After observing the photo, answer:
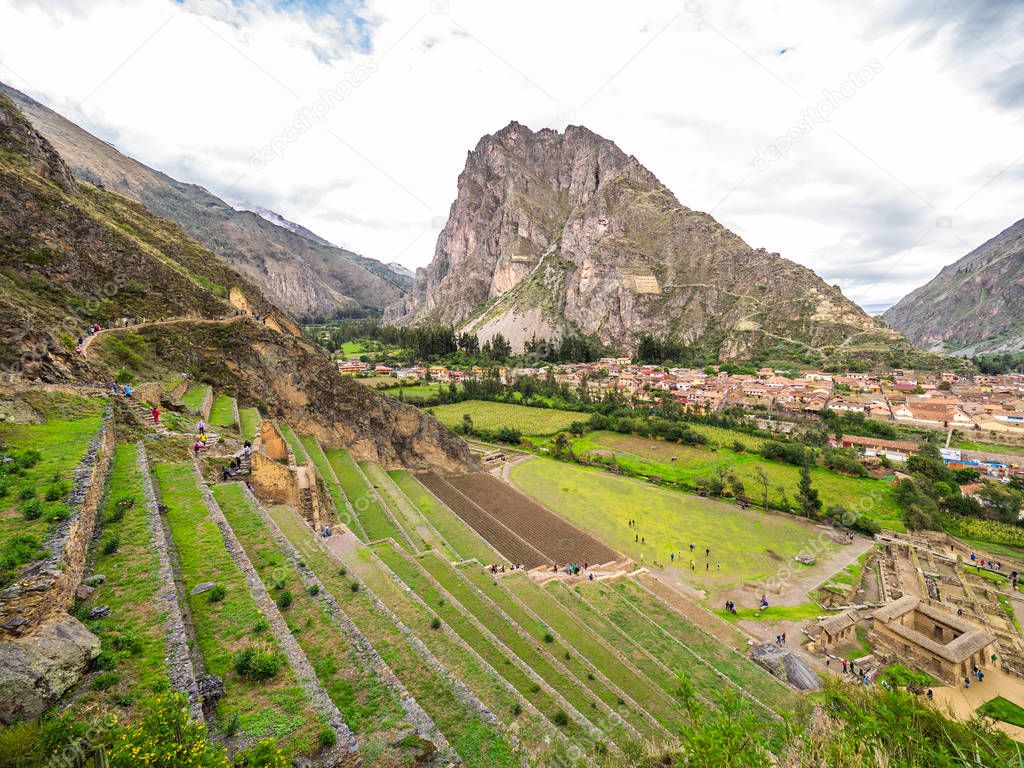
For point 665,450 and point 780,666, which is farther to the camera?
point 665,450

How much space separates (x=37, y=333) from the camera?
15.8 metres

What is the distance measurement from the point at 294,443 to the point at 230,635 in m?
19.3

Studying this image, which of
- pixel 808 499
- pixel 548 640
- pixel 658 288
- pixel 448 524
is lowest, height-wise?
pixel 448 524

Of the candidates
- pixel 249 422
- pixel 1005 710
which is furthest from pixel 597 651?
pixel 249 422

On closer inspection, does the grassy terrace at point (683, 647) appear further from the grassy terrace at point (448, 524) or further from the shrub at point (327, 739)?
the shrub at point (327, 739)

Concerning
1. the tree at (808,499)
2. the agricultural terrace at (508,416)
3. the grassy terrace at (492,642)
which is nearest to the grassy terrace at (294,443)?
the grassy terrace at (492,642)

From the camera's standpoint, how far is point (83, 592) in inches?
313

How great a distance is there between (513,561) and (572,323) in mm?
138463

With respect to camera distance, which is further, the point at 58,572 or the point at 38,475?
the point at 38,475

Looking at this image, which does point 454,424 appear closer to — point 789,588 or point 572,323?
point 789,588

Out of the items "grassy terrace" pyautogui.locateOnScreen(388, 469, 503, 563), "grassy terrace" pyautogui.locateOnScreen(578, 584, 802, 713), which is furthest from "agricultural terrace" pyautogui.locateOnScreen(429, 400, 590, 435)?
"grassy terrace" pyautogui.locateOnScreen(578, 584, 802, 713)

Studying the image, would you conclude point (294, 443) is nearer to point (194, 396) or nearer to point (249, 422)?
point (249, 422)

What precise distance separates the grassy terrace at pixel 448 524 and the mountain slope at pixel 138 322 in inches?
134

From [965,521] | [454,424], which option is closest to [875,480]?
[965,521]
